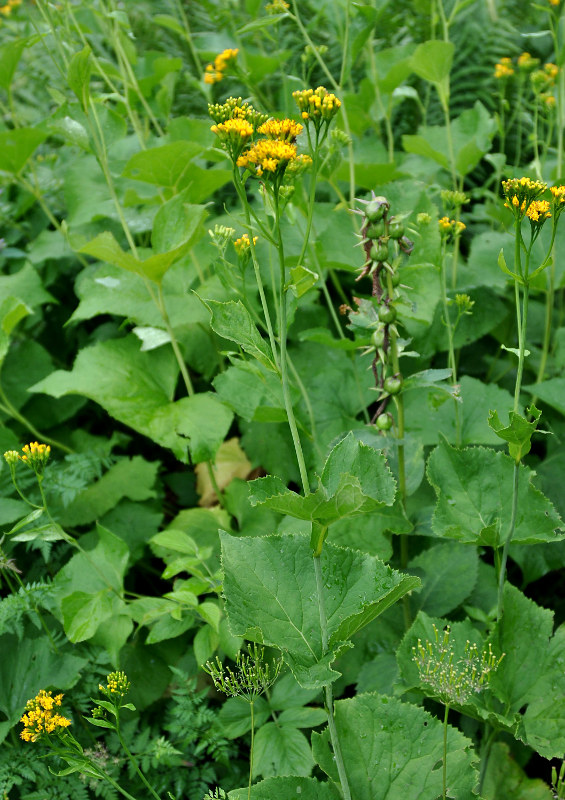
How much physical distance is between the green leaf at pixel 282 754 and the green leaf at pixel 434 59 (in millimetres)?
1932

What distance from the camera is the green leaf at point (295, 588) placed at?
1171 mm

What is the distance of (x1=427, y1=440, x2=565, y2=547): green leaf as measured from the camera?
4.58 feet

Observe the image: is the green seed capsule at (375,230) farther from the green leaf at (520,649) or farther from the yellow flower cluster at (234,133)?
the green leaf at (520,649)

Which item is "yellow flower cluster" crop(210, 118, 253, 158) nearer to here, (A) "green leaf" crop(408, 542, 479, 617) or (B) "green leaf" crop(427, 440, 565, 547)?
(B) "green leaf" crop(427, 440, 565, 547)

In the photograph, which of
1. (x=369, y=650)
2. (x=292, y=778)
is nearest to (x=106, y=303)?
(x=369, y=650)

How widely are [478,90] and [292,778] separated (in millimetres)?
3433

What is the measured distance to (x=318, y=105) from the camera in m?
1.08

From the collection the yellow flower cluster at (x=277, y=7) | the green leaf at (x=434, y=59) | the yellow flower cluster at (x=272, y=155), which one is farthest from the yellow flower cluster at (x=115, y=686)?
the green leaf at (x=434, y=59)

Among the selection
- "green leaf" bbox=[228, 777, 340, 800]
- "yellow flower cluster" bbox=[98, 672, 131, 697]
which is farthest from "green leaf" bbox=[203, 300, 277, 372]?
"green leaf" bbox=[228, 777, 340, 800]

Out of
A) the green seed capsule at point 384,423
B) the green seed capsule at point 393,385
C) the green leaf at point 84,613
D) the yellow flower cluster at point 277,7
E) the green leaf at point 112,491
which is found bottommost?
the green leaf at point 112,491

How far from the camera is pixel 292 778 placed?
1.25 metres

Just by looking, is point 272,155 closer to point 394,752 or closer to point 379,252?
point 379,252

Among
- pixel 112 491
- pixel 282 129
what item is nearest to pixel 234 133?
pixel 282 129

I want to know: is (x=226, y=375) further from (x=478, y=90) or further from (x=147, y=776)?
(x=478, y=90)
